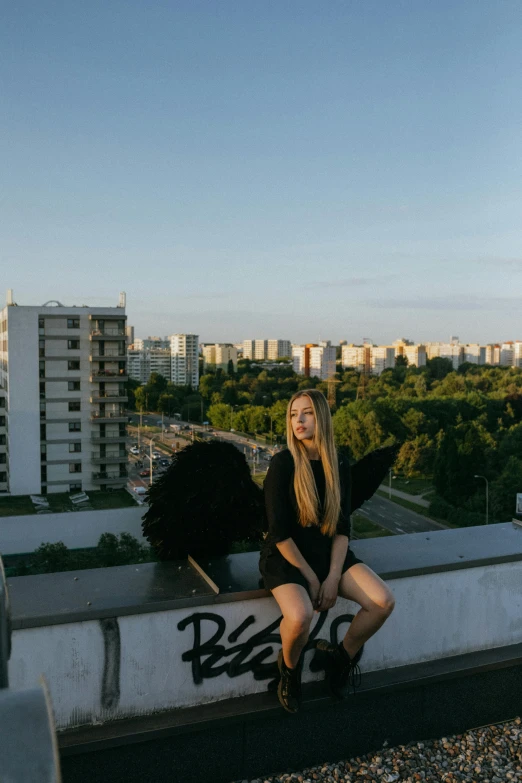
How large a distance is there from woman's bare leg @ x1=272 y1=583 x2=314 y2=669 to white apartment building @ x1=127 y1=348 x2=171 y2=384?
103 m

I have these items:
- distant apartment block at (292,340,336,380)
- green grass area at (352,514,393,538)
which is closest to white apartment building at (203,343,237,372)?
distant apartment block at (292,340,336,380)

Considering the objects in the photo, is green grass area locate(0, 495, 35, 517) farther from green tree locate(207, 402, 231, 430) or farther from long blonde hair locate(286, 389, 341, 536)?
green tree locate(207, 402, 231, 430)

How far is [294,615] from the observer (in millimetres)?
2436

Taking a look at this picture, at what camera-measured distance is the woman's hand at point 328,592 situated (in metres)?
2.54

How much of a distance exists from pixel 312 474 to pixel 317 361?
91282 mm

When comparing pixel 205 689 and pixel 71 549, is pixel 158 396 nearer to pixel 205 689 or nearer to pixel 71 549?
pixel 71 549

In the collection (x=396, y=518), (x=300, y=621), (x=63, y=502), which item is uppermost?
(x=300, y=621)

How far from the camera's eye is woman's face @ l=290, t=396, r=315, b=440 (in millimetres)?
2695

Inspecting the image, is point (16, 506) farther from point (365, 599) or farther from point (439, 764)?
point (365, 599)

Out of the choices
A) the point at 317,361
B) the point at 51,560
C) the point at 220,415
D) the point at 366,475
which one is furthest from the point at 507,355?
the point at 366,475

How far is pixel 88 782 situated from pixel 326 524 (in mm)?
1295

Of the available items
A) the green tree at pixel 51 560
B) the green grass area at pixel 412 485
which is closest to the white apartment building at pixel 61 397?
the green tree at pixel 51 560

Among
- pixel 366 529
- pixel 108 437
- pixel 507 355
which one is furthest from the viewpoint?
pixel 507 355

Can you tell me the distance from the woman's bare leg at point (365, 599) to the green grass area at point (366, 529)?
23979mm
